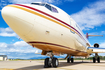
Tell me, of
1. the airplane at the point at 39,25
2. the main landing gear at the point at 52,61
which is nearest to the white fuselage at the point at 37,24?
the airplane at the point at 39,25

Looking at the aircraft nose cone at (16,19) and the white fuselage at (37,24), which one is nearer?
the aircraft nose cone at (16,19)

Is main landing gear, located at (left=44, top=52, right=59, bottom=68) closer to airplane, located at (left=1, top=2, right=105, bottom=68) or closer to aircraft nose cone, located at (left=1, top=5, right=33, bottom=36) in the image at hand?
airplane, located at (left=1, top=2, right=105, bottom=68)

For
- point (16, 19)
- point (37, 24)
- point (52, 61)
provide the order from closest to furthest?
point (16, 19) → point (37, 24) → point (52, 61)

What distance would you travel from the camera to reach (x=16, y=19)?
720 centimetres

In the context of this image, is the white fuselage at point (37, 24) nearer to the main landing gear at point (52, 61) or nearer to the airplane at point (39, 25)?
the airplane at point (39, 25)

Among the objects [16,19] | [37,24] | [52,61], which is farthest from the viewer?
[52,61]

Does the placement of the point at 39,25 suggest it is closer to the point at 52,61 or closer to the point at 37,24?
the point at 37,24

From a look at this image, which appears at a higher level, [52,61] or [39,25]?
[39,25]

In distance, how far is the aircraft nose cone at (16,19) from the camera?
709 cm

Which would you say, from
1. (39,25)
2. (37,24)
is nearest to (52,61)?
(39,25)

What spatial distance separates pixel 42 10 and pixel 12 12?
81.4 inches

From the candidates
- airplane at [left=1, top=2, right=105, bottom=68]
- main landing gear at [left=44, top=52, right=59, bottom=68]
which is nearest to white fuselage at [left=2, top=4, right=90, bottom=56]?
airplane at [left=1, top=2, right=105, bottom=68]

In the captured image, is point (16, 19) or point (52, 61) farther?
point (52, 61)

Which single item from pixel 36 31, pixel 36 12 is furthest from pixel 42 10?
pixel 36 31
